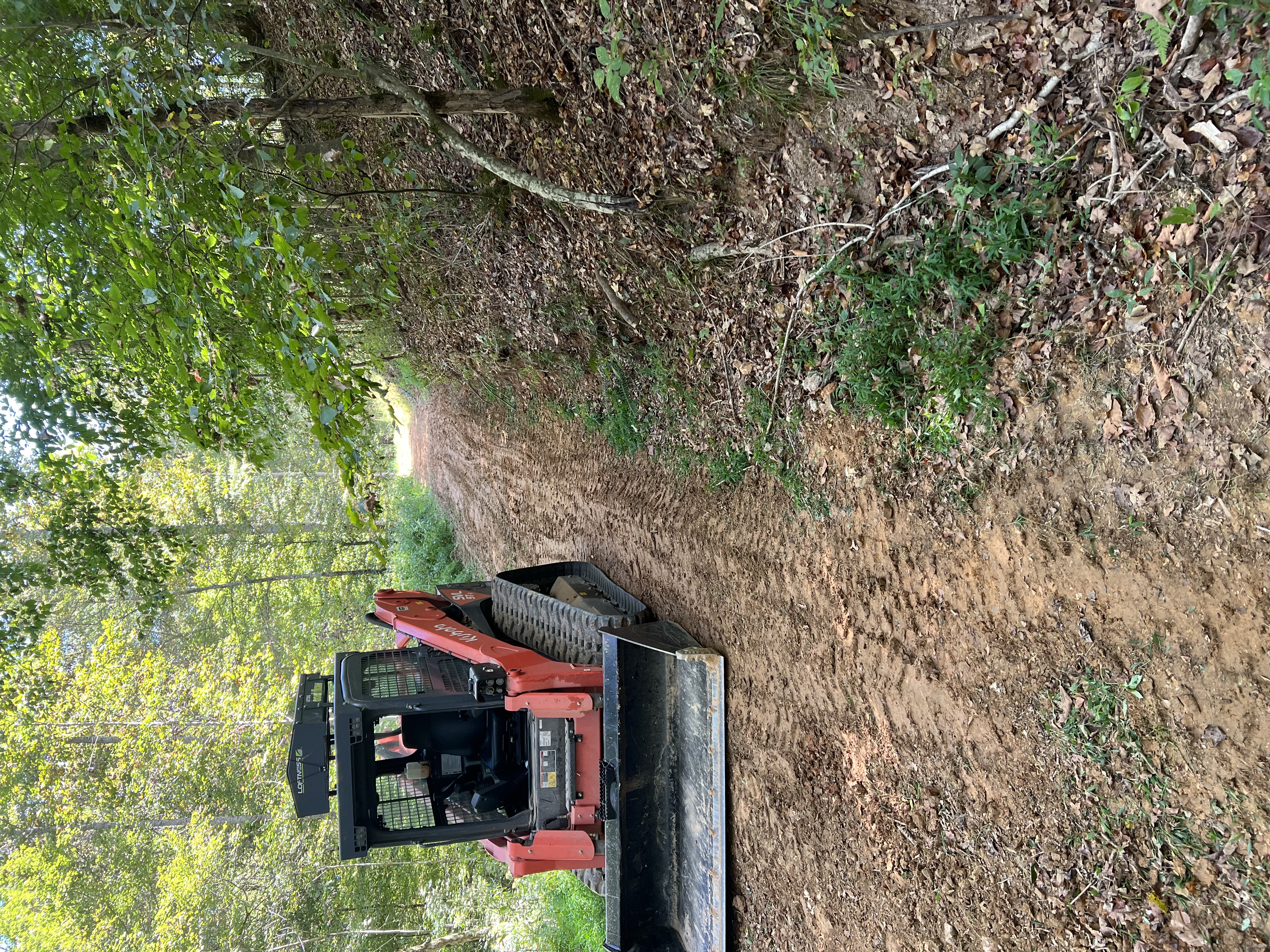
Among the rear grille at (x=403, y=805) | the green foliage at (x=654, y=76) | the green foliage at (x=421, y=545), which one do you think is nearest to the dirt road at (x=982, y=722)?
the rear grille at (x=403, y=805)

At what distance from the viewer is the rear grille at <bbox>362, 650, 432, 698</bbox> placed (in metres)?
5.23

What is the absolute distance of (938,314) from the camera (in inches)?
141

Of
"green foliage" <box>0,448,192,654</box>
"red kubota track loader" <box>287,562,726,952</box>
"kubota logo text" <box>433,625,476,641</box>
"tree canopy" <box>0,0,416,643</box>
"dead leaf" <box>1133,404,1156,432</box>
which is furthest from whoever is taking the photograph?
"green foliage" <box>0,448,192,654</box>

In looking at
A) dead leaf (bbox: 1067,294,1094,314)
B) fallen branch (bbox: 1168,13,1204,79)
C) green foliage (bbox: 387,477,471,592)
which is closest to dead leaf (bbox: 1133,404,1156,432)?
dead leaf (bbox: 1067,294,1094,314)

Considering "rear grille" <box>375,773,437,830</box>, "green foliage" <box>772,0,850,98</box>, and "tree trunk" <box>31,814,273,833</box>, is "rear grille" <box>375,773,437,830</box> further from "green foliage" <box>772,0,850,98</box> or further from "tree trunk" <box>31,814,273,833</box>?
"tree trunk" <box>31,814,273,833</box>

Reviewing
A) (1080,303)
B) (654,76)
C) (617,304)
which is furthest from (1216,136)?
(617,304)

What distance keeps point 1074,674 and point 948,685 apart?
65cm

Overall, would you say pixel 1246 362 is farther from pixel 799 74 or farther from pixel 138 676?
pixel 138 676

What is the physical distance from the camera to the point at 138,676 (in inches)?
648

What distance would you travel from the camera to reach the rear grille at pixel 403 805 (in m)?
5.14

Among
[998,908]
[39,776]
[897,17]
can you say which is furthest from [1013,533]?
[39,776]

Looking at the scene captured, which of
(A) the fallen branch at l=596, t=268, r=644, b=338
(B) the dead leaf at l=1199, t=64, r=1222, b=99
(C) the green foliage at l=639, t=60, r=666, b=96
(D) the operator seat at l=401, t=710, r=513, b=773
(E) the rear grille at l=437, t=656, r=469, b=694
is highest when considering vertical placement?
(C) the green foliage at l=639, t=60, r=666, b=96

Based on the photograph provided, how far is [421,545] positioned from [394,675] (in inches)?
478

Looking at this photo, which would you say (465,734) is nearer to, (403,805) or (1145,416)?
(403,805)
